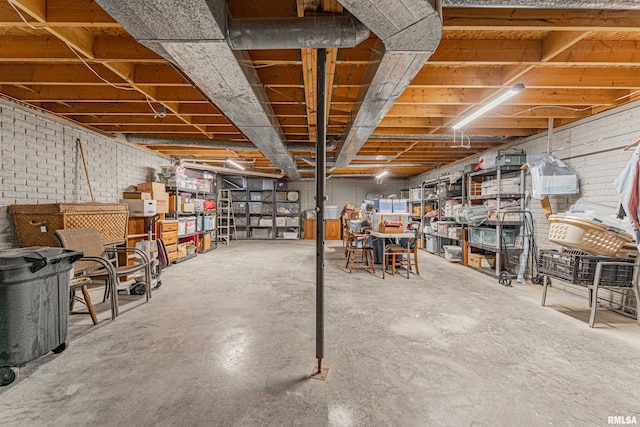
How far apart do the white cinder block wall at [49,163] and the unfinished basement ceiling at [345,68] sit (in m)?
0.26

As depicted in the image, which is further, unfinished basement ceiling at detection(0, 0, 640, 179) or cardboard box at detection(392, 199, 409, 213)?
cardboard box at detection(392, 199, 409, 213)

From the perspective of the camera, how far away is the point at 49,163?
371 centimetres

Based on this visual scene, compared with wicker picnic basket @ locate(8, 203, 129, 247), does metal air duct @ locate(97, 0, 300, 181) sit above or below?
above

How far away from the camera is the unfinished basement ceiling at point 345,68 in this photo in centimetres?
191

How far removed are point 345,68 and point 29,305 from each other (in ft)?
11.1

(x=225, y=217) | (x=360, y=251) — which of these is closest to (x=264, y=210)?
(x=225, y=217)

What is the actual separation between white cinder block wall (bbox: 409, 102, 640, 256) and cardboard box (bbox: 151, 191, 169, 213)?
6.99 m

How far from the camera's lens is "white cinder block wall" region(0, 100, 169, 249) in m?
3.21

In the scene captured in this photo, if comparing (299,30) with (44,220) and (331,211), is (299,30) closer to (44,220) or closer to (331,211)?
(44,220)

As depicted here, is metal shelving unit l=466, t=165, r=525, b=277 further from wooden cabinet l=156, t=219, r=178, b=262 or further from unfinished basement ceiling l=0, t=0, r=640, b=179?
wooden cabinet l=156, t=219, r=178, b=262

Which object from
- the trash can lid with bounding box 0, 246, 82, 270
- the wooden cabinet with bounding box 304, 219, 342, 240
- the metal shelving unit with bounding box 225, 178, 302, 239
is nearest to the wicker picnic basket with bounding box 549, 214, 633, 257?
the trash can lid with bounding box 0, 246, 82, 270

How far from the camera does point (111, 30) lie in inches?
87.7

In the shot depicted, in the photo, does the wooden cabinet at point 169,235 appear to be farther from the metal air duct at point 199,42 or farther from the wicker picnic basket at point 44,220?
the metal air duct at point 199,42

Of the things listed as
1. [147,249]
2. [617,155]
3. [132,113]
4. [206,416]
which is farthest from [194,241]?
[617,155]
